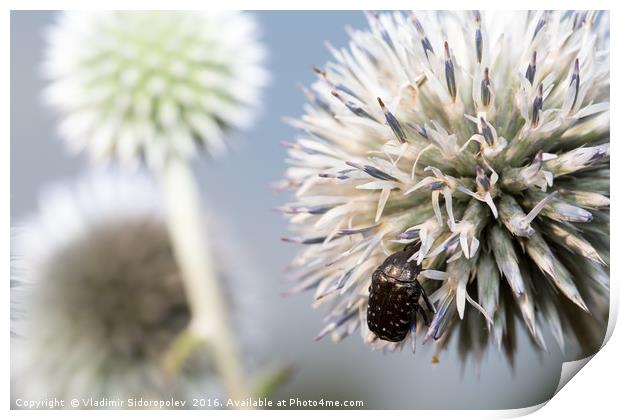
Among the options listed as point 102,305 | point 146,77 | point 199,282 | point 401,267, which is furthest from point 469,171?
point 102,305

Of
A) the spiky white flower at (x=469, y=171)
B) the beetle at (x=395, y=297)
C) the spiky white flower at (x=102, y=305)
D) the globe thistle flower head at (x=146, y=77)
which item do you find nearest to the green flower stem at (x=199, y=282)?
the globe thistle flower head at (x=146, y=77)

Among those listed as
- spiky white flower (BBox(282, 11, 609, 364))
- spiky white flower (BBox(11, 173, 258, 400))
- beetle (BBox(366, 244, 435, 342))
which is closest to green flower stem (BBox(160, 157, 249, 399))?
spiky white flower (BBox(11, 173, 258, 400))

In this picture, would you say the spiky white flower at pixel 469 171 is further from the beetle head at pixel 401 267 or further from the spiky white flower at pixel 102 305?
the spiky white flower at pixel 102 305

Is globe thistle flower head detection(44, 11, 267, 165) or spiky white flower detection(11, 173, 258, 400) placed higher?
globe thistle flower head detection(44, 11, 267, 165)

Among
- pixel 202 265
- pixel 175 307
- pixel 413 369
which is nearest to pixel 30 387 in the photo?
pixel 175 307

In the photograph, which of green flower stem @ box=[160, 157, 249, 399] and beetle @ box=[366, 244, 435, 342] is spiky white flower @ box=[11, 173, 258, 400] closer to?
green flower stem @ box=[160, 157, 249, 399]
